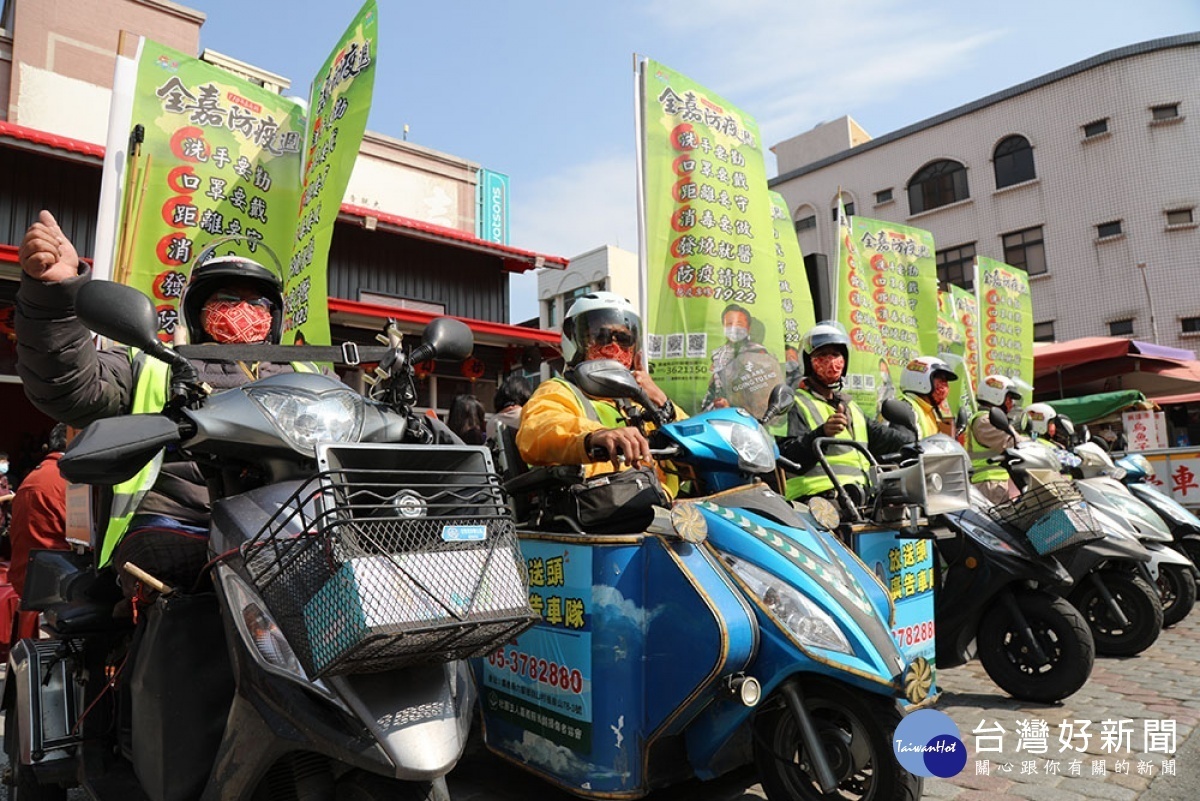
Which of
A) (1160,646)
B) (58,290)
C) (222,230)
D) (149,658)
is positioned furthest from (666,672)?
(1160,646)

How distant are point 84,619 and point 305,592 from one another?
154cm

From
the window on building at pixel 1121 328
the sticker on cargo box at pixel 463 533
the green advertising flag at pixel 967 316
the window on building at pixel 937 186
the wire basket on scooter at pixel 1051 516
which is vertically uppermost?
the window on building at pixel 937 186

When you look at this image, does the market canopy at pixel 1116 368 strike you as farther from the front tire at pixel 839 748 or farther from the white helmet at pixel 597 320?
the front tire at pixel 839 748

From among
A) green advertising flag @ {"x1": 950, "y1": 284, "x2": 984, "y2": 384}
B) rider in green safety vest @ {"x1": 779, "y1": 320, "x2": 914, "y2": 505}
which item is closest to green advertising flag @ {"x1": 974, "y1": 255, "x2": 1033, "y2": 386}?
green advertising flag @ {"x1": 950, "y1": 284, "x2": 984, "y2": 384}

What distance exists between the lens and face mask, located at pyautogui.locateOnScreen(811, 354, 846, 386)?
4.88 meters

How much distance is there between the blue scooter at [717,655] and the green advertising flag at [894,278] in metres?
7.08

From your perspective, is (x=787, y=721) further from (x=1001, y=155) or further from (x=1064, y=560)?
(x=1001, y=155)

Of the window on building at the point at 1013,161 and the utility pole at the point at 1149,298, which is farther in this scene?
the window on building at the point at 1013,161

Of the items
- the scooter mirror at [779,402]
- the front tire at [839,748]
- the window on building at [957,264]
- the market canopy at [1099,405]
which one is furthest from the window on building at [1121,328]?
the front tire at [839,748]

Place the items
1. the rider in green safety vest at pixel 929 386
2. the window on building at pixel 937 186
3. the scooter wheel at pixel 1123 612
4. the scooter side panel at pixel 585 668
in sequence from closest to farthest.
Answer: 1. the scooter side panel at pixel 585 668
2. the scooter wheel at pixel 1123 612
3. the rider in green safety vest at pixel 929 386
4. the window on building at pixel 937 186

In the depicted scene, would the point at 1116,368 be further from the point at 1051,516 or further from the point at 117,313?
the point at 117,313

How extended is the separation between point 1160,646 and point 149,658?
6.37 meters

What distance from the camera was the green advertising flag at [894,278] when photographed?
980cm

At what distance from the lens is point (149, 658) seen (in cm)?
210
